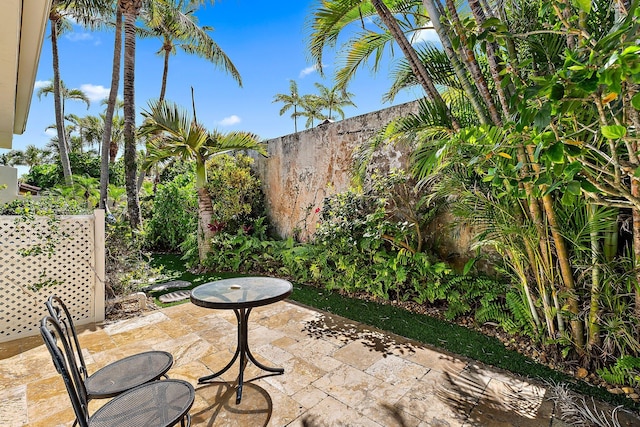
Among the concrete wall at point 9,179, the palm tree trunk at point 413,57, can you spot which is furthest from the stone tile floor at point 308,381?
the concrete wall at point 9,179

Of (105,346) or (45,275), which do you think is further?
(45,275)

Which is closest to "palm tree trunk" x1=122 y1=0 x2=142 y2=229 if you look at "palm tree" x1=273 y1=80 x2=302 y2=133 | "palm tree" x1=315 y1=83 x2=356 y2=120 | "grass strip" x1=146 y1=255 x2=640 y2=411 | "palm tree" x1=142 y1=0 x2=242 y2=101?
"palm tree" x1=142 y1=0 x2=242 y2=101

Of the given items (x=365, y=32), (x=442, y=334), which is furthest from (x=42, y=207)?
(x=442, y=334)

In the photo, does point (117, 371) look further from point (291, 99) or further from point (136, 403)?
point (291, 99)

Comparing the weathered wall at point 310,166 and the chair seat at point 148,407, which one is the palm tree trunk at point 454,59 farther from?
the chair seat at point 148,407

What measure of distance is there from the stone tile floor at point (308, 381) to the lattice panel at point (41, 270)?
292mm

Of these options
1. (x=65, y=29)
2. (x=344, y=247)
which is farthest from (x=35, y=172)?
(x=344, y=247)

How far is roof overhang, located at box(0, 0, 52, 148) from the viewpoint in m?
2.51

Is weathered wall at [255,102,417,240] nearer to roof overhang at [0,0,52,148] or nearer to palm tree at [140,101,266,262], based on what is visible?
palm tree at [140,101,266,262]

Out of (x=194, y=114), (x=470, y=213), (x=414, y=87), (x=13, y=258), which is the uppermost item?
(x=194, y=114)

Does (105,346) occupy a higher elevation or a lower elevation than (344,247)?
lower

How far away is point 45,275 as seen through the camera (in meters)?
3.62

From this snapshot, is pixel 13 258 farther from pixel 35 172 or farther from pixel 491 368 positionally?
pixel 35 172

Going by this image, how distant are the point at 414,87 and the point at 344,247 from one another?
2.59 m
